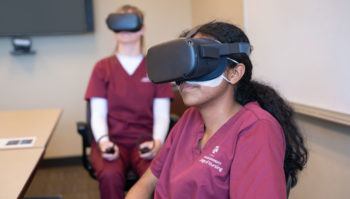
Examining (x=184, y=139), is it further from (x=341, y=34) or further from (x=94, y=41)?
(x=94, y=41)

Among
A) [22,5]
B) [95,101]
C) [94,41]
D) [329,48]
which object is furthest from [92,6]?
[329,48]

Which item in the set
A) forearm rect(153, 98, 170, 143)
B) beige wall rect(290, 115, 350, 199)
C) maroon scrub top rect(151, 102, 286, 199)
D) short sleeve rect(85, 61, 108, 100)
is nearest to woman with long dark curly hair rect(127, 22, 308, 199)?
maroon scrub top rect(151, 102, 286, 199)

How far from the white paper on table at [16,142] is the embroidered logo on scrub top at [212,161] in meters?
1.00

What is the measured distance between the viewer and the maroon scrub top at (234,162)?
3.12 feet

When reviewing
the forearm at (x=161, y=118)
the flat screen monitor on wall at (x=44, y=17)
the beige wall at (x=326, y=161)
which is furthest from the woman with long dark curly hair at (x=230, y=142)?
the flat screen monitor on wall at (x=44, y=17)

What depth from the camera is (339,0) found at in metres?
1.62

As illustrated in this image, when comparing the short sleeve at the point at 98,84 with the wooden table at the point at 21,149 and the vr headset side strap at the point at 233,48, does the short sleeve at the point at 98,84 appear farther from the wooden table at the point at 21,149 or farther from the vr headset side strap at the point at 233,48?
the vr headset side strap at the point at 233,48

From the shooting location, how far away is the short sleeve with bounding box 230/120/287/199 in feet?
3.06

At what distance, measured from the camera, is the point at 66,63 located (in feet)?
11.5

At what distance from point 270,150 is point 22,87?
294 centimetres

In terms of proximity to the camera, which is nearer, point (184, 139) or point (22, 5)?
point (184, 139)

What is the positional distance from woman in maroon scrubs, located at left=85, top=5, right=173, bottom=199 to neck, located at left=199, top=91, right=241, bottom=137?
0.95 meters

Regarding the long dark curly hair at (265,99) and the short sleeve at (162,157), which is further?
the short sleeve at (162,157)

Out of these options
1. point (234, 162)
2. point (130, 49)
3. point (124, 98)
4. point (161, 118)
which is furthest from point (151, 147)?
point (234, 162)
